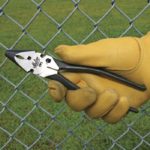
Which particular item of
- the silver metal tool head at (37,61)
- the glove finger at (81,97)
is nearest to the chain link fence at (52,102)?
the silver metal tool head at (37,61)

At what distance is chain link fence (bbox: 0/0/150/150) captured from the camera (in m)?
1.77

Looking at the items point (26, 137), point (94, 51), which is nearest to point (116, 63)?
point (94, 51)

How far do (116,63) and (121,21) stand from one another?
3.86m

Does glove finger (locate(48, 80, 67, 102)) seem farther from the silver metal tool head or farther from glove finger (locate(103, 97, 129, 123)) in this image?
glove finger (locate(103, 97, 129, 123))

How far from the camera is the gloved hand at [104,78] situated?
1.23 meters

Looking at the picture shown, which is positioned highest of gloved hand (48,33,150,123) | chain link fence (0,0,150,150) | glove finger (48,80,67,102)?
gloved hand (48,33,150,123)

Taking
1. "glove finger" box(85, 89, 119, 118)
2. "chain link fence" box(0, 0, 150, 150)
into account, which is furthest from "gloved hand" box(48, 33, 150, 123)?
"chain link fence" box(0, 0, 150, 150)

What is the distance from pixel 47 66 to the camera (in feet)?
4.08

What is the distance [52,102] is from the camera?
2.73m

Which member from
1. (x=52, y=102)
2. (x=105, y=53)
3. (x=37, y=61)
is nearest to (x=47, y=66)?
(x=37, y=61)

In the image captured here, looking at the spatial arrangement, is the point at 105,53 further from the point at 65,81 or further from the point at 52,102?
the point at 52,102

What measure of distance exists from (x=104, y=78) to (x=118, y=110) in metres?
0.10

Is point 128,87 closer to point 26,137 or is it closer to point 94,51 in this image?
point 94,51

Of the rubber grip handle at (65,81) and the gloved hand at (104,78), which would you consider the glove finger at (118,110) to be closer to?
the gloved hand at (104,78)
